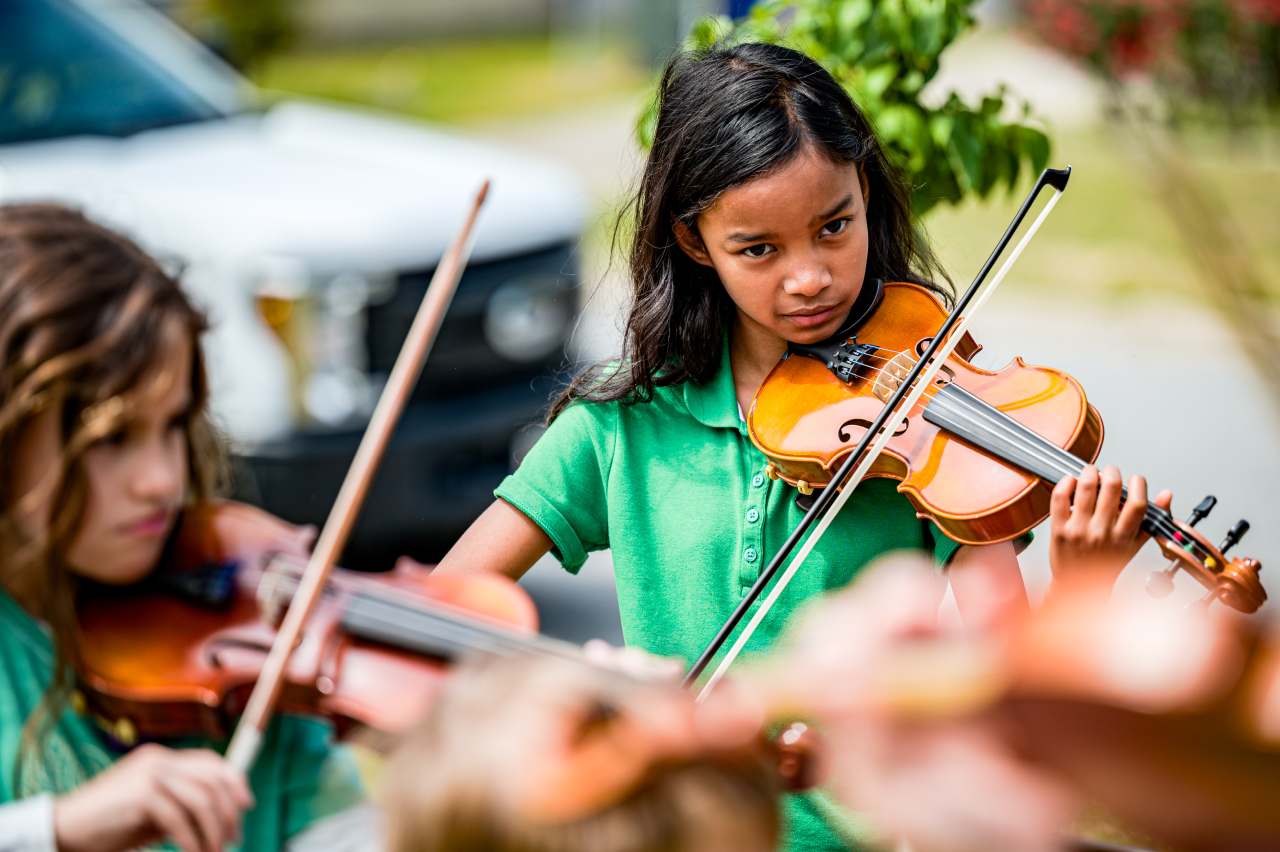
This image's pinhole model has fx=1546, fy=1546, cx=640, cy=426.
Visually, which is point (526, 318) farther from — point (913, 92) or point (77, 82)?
point (913, 92)

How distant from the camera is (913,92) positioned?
6.71ft

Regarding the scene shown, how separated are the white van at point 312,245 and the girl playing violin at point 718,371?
6.66 feet

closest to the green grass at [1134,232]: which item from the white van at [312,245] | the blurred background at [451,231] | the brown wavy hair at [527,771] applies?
the blurred background at [451,231]

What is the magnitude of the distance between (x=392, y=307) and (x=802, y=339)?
2.52 meters

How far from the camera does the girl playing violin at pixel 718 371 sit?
1.56 meters

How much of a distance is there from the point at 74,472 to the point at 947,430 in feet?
2.76

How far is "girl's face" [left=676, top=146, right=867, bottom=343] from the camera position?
1.55 metres

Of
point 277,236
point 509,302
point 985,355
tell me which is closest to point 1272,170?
point 509,302

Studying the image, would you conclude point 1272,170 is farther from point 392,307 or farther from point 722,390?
point 722,390

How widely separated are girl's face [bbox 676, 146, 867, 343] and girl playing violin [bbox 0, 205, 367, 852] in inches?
21.5

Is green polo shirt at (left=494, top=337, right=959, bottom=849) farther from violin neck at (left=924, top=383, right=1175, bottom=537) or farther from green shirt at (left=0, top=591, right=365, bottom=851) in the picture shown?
green shirt at (left=0, top=591, right=365, bottom=851)

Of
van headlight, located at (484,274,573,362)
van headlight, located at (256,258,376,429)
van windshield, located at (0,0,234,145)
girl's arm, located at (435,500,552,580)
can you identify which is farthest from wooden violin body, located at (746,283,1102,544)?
van windshield, located at (0,0,234,145)

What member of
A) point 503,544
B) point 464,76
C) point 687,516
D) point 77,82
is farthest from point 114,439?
point 464,76

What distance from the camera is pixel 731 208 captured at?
1575mm
